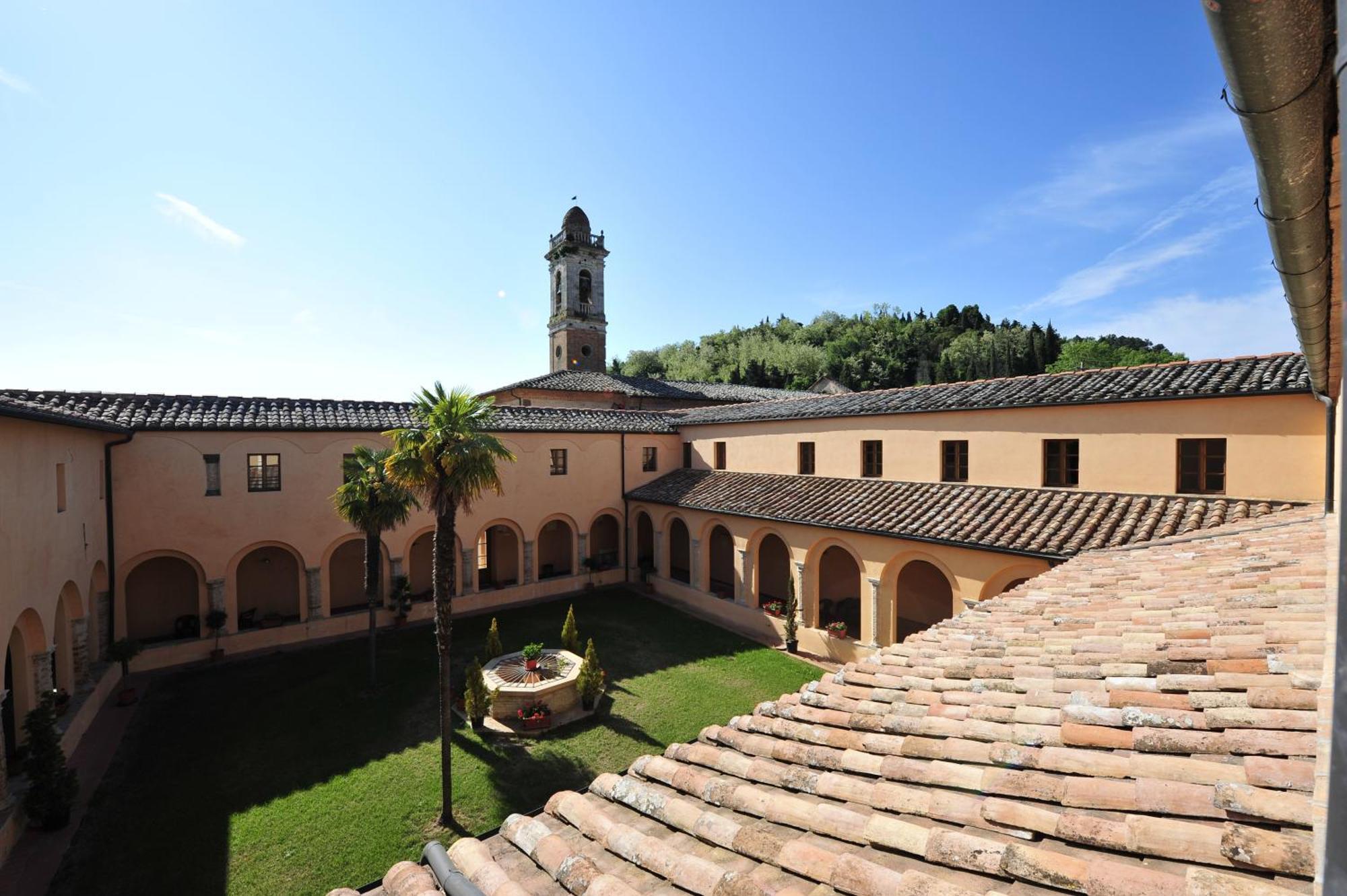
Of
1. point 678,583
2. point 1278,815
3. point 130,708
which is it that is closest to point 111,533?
point 130,708

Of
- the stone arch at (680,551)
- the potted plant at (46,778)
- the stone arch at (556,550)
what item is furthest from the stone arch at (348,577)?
the stone arch at (680,551)

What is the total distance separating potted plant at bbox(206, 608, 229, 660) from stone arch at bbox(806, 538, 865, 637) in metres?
17.4

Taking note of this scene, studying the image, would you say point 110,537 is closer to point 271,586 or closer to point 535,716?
point 271,586

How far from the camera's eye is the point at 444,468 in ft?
36.4

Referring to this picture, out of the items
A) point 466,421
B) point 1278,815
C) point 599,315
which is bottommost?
point 1278,815

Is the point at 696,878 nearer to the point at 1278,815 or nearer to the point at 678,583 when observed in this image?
the point at 1278,815

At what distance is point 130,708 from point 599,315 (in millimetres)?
33459

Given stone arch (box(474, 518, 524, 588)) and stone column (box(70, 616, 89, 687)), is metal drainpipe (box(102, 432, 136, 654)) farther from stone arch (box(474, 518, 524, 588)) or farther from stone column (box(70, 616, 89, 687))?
stone arch (box(474, 518, 524, 588))

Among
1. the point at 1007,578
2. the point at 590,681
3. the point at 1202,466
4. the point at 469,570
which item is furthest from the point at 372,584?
the point at 1202,466

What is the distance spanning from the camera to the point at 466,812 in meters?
10.3

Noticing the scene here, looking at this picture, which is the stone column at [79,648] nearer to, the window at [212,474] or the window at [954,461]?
the window at [212,474]

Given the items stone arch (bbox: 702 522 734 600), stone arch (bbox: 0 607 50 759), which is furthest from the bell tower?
stone arch (bbox: 0 607 50 759)

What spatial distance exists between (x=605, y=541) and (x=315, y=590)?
37.3 ft

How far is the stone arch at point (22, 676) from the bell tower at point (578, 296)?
104 feet
